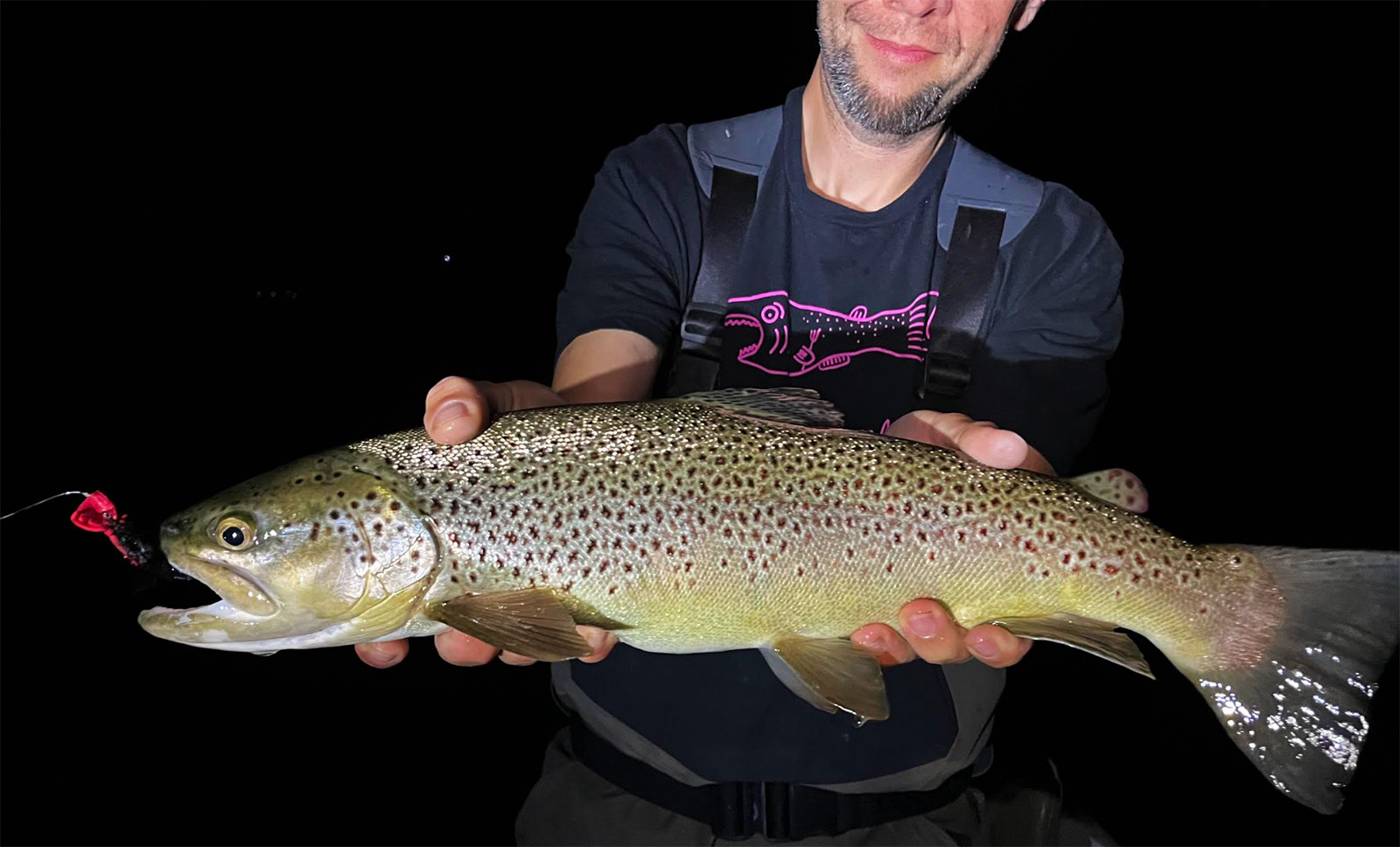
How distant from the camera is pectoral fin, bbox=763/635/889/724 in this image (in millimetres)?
1748

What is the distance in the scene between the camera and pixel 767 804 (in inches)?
91.0

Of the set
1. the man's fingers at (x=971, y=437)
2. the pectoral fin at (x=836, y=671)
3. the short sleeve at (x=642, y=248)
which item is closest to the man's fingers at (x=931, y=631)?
the pectoral fin at (x=836, y=671)

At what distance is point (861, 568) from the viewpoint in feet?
5.61

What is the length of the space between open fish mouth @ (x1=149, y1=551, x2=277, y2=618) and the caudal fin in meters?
1.83

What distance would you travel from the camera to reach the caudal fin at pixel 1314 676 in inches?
66.5

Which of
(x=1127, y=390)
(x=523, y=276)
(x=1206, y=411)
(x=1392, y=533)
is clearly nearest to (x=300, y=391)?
(x=523, y=276)

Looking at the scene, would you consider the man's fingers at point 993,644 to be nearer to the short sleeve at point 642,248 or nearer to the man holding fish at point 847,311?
the man holding fish at point 847,311

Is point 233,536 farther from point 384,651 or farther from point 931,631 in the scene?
point 931,631

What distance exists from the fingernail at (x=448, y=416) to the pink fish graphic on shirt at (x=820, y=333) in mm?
949

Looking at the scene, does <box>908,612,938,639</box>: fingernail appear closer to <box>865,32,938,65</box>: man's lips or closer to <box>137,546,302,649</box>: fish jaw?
<box>137,546,302,649</box>: fish jaw

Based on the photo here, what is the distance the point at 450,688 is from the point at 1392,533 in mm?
6811

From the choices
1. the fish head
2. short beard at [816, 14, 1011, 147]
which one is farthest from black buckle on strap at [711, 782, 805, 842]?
short beard at [816, 14, 1011, 147]

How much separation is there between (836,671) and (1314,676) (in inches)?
36.9

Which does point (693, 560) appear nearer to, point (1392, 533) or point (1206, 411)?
point (1392, 533)
